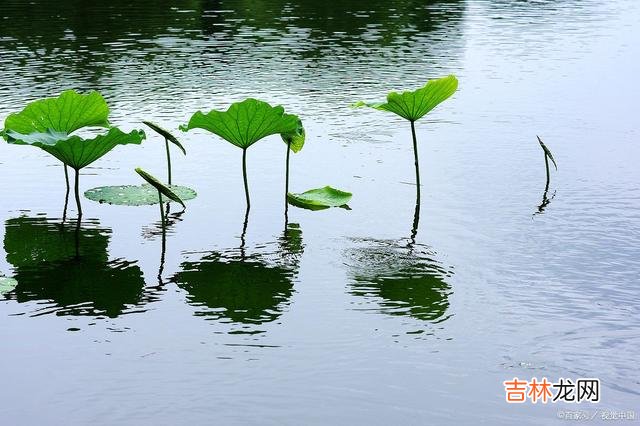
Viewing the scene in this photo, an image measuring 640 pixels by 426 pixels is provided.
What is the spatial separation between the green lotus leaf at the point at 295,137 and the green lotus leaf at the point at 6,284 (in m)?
1.75

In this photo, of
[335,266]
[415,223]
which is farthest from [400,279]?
[415,223]

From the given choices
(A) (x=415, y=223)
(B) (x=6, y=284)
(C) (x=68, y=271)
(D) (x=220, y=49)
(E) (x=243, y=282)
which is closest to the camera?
(B) (x=6, y=284)

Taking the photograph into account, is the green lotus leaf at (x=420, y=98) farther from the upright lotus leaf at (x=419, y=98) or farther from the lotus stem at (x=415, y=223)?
the lotus stem at (x=415, y=223)

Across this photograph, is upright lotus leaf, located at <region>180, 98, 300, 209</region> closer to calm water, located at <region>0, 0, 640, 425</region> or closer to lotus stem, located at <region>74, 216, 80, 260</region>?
calm water, located at <region>0, 0, 640, 425</region>

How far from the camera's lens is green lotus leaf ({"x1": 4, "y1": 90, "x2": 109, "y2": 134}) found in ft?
16.8

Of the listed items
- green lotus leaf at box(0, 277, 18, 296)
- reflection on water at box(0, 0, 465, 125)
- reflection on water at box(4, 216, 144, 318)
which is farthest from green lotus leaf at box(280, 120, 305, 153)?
reflection on water at box(0, 0, 465, 125)

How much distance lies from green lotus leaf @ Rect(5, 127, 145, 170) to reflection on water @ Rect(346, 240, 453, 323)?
1.22 metres

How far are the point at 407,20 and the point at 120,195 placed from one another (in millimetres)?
9449

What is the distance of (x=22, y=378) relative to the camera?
11.6ft

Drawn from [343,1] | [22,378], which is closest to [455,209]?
[22,378]

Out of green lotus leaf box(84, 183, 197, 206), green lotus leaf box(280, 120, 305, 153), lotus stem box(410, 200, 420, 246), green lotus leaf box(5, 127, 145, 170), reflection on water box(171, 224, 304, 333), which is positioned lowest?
lotus stem box(410, 200, 420, 246)

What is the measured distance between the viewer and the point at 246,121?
17.2 feet

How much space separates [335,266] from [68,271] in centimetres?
118

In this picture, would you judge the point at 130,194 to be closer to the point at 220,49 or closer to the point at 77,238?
the point at 77,238
